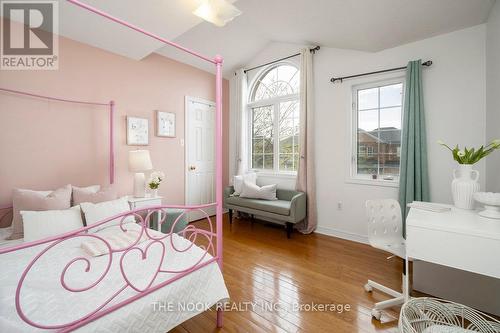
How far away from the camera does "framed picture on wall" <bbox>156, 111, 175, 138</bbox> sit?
362 cm

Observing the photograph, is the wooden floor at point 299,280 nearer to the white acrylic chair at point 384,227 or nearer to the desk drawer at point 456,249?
the white acrylic chair at point 384,227

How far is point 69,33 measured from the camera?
2656 millimetres

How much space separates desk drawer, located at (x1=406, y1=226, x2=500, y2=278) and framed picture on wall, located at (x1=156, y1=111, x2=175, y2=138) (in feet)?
11.2

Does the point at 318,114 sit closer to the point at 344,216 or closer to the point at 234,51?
the point at 344,216

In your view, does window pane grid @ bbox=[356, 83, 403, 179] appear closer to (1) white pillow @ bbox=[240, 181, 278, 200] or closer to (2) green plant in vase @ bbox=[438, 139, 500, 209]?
(2) green plant in vase @ bbox=[438, 139, 500, 209]

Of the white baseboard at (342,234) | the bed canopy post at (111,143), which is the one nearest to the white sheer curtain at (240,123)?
the white baseboard at (342,234)

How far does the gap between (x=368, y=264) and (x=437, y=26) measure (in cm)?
267

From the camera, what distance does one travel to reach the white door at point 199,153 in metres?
4.12

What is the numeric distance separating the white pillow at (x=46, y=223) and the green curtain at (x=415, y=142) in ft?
11.4

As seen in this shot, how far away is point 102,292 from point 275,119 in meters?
3.64

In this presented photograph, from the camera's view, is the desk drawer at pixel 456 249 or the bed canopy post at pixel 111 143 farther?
the bed canopy post at pixel 111 143

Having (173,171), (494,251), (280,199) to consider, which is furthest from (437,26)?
(173,171)

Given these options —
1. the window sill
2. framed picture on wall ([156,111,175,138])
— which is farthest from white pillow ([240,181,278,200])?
framed picture on wall ([156,111,175,138])

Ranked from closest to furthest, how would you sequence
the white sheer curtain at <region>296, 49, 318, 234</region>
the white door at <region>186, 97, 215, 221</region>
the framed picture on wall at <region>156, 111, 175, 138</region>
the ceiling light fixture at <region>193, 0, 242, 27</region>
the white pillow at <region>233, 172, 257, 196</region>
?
1. the ceiling light fixture at <region>193, 0, 242, 27</region>
2. the white sheer curtain at <region>296, 49, 318, 234</region>
3. the framed picture on wall at <region>156, 111, 175, 138</region>
4. the white pillow at <region>233, 172, 257, 196</region>
5. the white door at <region>186, 97, 215, 221</region>
